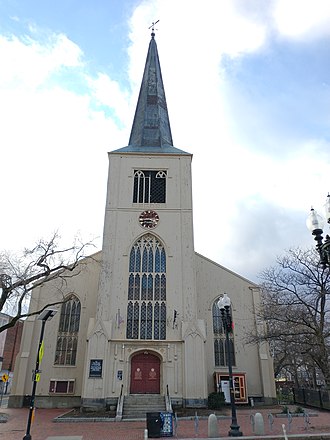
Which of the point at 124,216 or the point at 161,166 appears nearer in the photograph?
the point at 124,216

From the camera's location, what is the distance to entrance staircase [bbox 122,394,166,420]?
19922mm

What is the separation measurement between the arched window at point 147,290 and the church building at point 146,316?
0.07 meters

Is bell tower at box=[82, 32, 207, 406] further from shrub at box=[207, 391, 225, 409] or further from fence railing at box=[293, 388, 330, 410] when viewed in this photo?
fence railing at box=[293, 388, 330, 410]

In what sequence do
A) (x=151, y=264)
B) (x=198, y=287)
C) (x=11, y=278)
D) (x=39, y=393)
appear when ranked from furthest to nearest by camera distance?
(x=198, y=287)
(x=151, y=264)
(x=39, y=393)
(x=11, y=278)

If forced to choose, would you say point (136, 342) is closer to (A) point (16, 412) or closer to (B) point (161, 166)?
(A) point (16, 412)

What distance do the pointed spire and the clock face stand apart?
20.9 feet

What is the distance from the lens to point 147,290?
82.7 feet

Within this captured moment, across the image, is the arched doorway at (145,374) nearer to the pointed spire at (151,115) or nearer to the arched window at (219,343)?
the arched window at (219,343)

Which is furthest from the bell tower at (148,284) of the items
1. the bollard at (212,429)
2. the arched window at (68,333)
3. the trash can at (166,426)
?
the bollard at (212,429)

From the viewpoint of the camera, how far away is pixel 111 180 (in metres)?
29.1

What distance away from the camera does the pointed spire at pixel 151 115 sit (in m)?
32.1

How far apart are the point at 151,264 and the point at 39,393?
11.7 metres

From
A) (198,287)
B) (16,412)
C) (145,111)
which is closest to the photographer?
(16,412)

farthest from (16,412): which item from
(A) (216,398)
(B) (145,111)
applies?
(B) (145,111)
